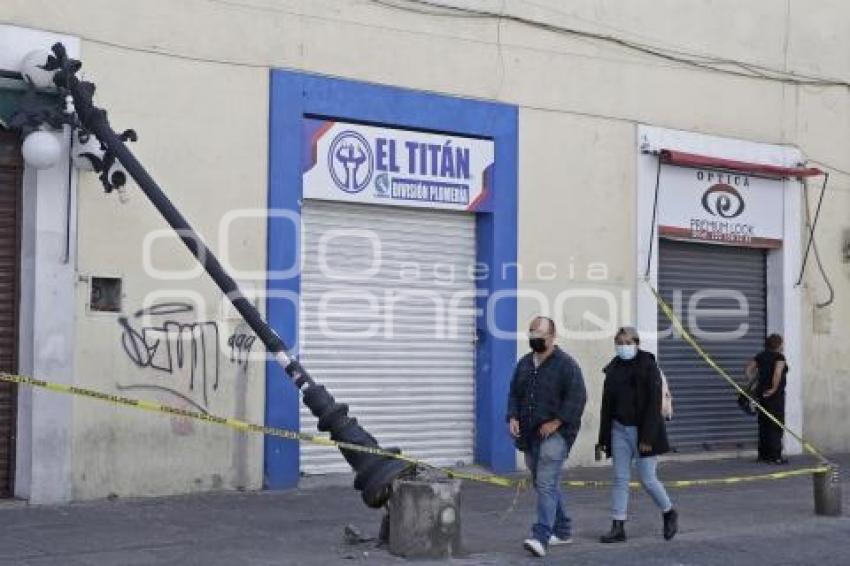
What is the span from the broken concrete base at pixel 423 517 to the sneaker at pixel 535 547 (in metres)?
0.67

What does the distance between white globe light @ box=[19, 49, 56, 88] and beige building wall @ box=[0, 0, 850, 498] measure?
14.9 inches

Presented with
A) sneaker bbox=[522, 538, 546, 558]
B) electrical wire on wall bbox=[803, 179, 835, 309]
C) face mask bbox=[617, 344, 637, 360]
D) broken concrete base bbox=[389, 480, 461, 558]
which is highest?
electrical wire on wall bbox=[803, 179, 835, 309]

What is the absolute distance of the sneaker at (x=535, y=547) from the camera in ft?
32.6

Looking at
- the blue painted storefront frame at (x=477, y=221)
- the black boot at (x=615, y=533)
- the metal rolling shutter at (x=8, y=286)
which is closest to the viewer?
the black boot at (x=615, y=533)

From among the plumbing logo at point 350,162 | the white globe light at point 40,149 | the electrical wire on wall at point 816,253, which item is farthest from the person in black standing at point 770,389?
the white globe light at point 40,149

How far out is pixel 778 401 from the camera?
54.9 ft

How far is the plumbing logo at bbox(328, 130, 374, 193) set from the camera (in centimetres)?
1365

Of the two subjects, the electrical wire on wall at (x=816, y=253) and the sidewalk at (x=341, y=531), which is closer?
the sidewalk at (x=341, y=531)

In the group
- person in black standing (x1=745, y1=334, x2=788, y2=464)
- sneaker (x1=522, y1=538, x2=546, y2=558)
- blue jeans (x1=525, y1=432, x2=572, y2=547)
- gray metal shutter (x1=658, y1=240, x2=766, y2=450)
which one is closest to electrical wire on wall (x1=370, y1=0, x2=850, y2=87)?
gray metal shutter (x1=658, y1=240, x2=766, y2=450)

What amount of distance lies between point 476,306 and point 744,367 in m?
4.62

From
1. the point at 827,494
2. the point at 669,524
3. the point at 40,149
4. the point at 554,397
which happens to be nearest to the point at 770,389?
the point at 827,494

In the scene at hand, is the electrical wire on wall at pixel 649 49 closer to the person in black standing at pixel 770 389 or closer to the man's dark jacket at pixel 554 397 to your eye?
the person in black standing at pixel 770 389

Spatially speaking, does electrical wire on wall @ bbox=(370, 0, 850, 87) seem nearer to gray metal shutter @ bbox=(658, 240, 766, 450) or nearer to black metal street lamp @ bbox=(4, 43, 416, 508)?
gray metal shutter @ bbox=(658, 240, 766, 450)

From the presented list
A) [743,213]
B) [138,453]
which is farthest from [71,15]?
[743,213]
